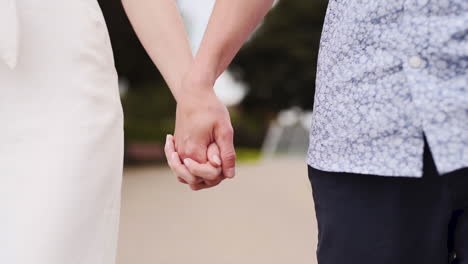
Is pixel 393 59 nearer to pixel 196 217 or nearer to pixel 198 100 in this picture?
pixel 198 100

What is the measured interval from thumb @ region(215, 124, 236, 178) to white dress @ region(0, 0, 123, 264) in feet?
0.90

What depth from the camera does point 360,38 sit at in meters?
1.33

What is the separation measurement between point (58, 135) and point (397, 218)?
0.68 metres

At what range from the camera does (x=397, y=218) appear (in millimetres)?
1310

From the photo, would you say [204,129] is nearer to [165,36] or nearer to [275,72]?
[165,36]

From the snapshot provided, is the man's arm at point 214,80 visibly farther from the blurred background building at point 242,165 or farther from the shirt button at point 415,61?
the blurred background building at point 242,165

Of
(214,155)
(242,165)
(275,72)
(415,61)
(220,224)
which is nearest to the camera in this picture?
(415,61)

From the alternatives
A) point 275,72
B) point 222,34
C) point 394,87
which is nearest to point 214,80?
point 222,34

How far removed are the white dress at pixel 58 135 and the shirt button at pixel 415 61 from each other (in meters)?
0.67

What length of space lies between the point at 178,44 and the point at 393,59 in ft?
2.02

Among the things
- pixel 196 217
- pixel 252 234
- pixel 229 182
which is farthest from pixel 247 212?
pixel 229 182

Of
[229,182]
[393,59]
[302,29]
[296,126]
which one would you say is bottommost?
[296,126]

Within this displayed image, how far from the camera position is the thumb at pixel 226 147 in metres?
1.51

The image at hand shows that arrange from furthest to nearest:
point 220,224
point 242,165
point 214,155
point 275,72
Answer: point 275,72 < point 242,165 < point 220,224 < point 214,155
